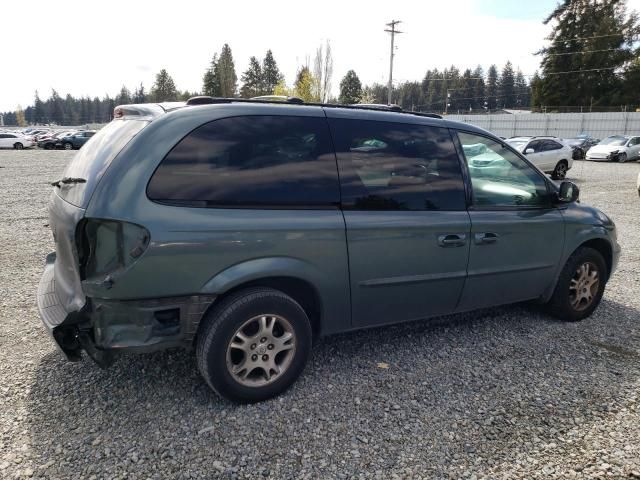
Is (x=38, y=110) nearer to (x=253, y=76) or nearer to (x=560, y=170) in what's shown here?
(x=253, y=76)

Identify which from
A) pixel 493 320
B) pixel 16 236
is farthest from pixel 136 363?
pixel 16 236

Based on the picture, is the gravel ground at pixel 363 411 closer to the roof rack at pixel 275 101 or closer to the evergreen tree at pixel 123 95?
the roof rack at pixel 275 101

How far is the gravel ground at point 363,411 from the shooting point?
8.20 ft

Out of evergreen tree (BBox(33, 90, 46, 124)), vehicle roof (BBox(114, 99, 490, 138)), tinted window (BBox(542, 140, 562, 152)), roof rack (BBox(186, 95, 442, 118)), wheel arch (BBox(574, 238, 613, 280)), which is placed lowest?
wheel arch (BBox(574, 238, 613, 280))

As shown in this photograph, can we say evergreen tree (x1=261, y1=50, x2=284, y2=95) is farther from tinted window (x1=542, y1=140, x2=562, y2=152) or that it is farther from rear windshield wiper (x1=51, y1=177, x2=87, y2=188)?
rear windshield wiper (x1=51, y1=177, x2=87, y2=188)

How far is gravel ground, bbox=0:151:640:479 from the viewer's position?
2500mm

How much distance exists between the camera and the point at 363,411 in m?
2.96

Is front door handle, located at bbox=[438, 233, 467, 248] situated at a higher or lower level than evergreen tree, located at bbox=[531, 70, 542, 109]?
lower

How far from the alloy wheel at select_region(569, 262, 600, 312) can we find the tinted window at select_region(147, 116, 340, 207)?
2.68m

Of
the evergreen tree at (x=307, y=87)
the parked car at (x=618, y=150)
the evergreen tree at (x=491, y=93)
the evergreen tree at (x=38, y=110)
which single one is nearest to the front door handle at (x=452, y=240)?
the parked car at (x=618, y=150)

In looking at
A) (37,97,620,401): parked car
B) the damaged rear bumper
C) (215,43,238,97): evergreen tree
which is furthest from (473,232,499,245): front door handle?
(215,43,238,97): evergreen tree

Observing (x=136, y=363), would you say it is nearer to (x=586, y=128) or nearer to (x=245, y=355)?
(x=245, y=355)

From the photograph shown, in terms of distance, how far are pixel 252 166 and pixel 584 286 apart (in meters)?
3.43

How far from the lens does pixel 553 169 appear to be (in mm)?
17891
